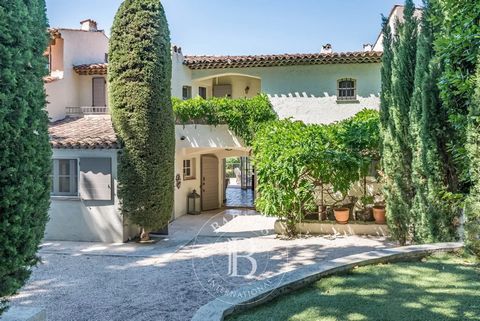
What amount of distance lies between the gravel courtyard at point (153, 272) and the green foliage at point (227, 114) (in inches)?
199

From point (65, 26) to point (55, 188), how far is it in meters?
9.67

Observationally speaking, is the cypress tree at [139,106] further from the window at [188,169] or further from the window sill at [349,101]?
the window sill at [349,101]

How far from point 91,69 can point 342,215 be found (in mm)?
13861

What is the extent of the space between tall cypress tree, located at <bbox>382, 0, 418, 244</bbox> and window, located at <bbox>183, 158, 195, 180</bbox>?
→ 404 inches

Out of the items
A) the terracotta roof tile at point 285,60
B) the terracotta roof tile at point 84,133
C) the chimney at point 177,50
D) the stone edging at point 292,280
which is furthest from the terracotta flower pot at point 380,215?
the chimney at point 177,50

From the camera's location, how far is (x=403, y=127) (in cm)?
1084

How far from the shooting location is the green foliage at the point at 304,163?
12.8 meters

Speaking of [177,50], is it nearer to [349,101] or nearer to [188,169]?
[188,169]

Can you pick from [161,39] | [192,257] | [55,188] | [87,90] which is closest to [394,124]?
[192,257]

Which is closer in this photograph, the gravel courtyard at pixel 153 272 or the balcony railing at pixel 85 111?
the gravel courtyard at pixel 153 272

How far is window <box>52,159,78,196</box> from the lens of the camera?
12.9 m

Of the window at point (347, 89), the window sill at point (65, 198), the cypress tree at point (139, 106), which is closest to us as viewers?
the cypress tree at point (139, 106)

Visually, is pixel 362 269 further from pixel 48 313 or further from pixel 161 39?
pixel 161 39

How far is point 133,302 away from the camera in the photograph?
7.22 metres
